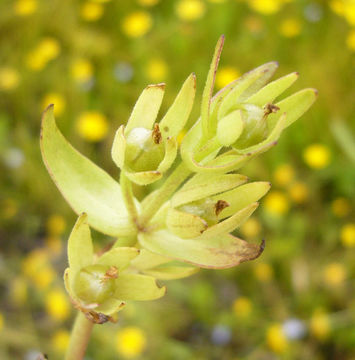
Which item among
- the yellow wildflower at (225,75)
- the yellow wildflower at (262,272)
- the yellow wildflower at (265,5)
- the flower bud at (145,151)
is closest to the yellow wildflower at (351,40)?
the yellow wildflower at (265,5)

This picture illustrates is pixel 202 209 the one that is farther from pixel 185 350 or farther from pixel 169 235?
pixel 185 350

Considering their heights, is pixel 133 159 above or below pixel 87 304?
above

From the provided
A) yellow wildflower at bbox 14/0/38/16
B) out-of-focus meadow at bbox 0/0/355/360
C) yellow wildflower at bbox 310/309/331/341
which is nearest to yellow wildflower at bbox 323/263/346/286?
out-of-focus meadow at bbox 0/0/355/360

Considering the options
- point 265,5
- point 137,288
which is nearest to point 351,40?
point 265,5

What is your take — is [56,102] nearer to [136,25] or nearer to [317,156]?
[136,25]

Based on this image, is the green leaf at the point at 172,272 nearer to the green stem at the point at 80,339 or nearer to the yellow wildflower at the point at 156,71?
the green stem at the point at 80,339

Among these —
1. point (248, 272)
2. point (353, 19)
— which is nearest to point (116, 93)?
point (248, 272)
